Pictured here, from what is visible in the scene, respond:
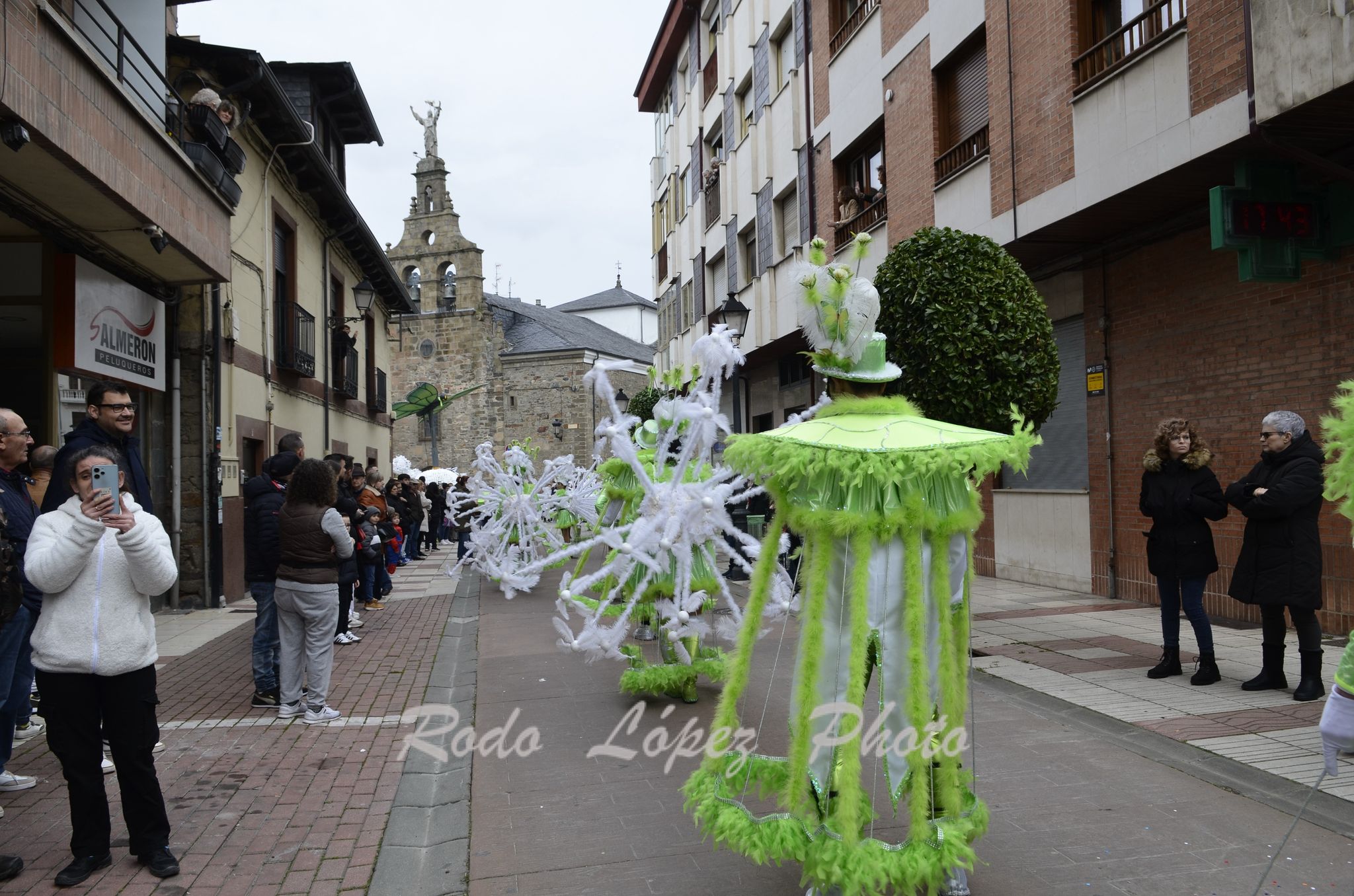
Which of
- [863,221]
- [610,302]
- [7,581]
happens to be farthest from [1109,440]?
[610,302]

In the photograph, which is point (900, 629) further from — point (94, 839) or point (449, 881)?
point (94, 839)

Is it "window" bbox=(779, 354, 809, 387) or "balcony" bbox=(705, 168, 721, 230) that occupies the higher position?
"balcony" bbox=(705, 168, 721, 230)

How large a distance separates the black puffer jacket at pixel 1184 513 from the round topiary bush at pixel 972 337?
3.43 feet

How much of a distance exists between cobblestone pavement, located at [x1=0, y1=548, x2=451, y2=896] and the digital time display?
296 inches

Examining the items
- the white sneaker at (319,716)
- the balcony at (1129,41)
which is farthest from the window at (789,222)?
the white sneaker at (319,716)

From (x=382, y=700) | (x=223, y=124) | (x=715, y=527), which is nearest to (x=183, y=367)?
(x=223, y=124)

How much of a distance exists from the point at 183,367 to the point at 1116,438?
450 inches

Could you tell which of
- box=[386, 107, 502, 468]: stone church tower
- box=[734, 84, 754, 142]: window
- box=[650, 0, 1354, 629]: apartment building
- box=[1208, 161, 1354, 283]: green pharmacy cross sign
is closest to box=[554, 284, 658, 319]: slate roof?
box=[386, 107, 502, 468]: stone church tower

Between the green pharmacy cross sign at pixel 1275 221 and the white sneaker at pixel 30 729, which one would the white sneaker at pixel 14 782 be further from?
the green pharmacy cross sign at pixel 1275 221

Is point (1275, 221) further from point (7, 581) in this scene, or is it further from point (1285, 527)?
point (7, 581)

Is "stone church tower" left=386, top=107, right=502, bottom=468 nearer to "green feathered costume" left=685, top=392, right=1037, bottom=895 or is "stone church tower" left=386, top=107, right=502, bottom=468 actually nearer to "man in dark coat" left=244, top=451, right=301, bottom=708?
"man in dark coat" left=244, top=451, right=301, bottom=708

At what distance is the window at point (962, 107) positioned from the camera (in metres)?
13.0

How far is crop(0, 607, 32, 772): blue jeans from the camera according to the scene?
4.77 m

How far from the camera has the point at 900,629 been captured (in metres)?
3.31
